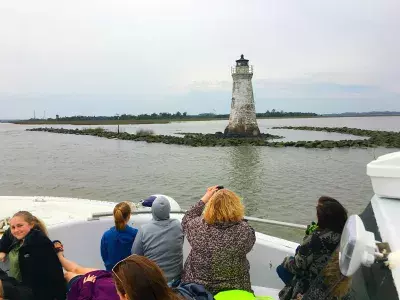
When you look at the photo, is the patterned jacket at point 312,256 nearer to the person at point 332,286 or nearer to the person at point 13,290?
the person at point 332,286

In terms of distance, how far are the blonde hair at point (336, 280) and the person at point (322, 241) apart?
0.80 m

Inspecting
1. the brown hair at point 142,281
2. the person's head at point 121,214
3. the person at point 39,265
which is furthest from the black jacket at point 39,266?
the brown hair at point 142,281

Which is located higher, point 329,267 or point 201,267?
point 329,267

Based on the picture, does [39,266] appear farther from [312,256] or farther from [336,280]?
[336,280]

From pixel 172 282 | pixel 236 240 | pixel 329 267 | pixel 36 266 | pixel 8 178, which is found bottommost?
pixel 8 178

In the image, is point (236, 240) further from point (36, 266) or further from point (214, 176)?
point (214, 176)

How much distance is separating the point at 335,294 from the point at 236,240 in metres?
1.37

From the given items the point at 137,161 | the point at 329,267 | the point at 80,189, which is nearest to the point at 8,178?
the point at 80,189

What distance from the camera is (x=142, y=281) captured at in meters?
1.69

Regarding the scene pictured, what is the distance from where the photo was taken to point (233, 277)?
3021 millimetres

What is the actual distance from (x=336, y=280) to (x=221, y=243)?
1.40 m

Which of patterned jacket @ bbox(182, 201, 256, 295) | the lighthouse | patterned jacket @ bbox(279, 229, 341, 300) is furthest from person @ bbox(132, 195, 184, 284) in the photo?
the lighthouse

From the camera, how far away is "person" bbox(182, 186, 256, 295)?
2.93m

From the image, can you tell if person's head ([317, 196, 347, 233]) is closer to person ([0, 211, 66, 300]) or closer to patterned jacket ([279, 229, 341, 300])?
patterned jacket ([279, 229, 341, 300])
